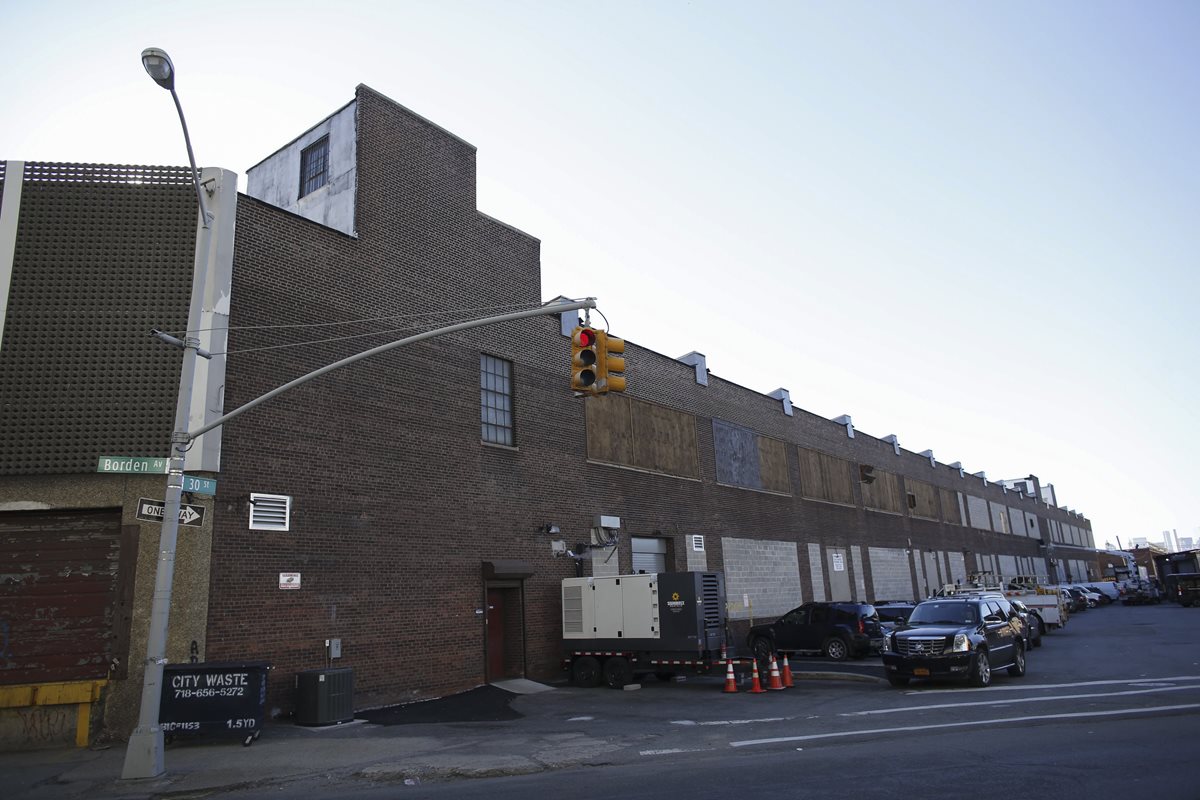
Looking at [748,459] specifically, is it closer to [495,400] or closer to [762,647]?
[762,647]

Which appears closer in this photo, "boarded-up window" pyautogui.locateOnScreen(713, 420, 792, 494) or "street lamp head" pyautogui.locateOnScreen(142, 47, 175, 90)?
"street lamp head" pyautogui.locateOnScreen(142, 47, 175, 90)

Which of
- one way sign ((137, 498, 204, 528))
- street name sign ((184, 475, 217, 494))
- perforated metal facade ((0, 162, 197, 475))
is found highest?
perforated metal facade ((0, 162, 197, 475))

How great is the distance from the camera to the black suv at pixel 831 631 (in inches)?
1003

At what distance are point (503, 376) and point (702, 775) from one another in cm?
1514

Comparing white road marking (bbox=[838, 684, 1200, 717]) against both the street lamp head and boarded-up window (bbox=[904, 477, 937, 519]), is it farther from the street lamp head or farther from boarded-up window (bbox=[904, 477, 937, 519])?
boarded-up window (bbox=[904, 477, 937, 519])

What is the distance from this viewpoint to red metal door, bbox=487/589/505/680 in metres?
21.6

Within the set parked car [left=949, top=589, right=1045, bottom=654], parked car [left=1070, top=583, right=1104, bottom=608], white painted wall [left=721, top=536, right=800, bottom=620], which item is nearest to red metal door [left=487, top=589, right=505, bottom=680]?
white painted wall [left=721, top=536, right=800, bottom=620]

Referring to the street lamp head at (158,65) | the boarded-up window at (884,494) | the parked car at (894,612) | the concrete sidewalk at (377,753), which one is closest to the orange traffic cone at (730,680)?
the concrete sidewalk at (377,753)

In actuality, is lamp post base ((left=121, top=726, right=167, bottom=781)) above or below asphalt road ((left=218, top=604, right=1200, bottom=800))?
above

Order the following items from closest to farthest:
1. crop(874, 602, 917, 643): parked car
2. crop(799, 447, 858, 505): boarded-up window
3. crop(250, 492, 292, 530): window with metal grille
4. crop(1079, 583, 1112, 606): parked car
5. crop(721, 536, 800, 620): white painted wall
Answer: crop(250, 492, 292, 530): window with metal grille
crop(874, 602, 917, 643): parked car
crop(721, 536, 800, 620): white painted wall
crop(799, 447, 858, 505): boarded-up window
crop(1079, 583, 1112, 606): parked car

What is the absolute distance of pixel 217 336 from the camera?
16.4 meters

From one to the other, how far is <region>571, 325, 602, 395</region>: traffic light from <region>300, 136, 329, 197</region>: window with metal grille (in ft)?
44.9

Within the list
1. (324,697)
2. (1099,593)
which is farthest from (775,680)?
(1099,593)

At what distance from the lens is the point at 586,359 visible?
1126 centimetres
